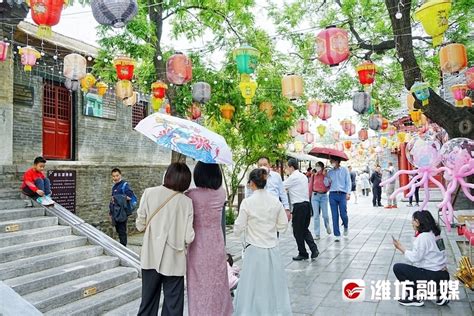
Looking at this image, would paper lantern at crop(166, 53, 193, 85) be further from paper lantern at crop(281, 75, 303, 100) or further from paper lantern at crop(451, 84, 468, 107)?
paper lantern at crop(451, 84, 468, 107)

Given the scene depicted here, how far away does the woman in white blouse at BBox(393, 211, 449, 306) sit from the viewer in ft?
16.8

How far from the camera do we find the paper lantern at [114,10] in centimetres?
554

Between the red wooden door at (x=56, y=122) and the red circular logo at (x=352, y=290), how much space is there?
8.27 m

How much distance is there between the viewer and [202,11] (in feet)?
31.3

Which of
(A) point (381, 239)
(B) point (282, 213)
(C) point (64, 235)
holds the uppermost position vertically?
(B) point (282, 213)

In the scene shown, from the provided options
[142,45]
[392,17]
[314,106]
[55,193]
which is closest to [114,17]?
[142,45]

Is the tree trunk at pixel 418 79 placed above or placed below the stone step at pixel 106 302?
above

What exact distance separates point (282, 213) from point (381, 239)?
6612mm

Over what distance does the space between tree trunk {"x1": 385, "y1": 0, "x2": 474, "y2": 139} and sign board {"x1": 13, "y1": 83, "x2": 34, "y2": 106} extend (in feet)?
26.8

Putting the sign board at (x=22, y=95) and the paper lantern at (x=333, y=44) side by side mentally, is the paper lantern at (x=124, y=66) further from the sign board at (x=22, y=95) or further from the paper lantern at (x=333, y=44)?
the paper lantern at (x=333, y=44)

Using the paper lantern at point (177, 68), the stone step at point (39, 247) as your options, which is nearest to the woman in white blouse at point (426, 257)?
the paper lantern at point (177, 68)

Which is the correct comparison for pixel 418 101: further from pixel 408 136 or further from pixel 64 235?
pixel 408 136

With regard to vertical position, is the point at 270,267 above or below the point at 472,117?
below

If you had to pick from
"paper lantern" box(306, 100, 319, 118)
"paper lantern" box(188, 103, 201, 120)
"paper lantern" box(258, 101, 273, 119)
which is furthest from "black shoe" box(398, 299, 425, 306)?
"paper lantern" box(306, 100, 319, 118)
